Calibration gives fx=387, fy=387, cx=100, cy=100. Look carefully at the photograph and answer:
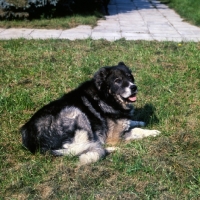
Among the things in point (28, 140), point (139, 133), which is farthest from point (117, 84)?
point (28, 140)

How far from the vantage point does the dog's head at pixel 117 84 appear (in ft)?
16.7

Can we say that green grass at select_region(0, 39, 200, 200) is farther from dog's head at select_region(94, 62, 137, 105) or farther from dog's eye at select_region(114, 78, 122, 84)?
dog's eye at select_region(114, 78, 122, 84)

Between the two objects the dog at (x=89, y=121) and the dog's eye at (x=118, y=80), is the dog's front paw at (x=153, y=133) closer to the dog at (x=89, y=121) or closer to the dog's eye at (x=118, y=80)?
the dog at (x=89, y=121)

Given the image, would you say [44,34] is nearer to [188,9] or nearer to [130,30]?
[130,30]

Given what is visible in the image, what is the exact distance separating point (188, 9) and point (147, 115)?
11.0 metres

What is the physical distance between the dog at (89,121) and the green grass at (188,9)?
8906 mm

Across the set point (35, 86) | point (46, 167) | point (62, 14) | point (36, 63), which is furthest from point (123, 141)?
point (62, 14)

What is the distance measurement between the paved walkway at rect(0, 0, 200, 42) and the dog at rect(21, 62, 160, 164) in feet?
18.4

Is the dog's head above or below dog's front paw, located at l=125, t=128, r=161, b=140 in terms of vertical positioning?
above

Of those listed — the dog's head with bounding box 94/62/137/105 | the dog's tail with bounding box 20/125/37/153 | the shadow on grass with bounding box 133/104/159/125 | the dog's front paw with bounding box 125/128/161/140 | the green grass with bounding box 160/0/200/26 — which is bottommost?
the green grass with bounding box 160/0/200/26

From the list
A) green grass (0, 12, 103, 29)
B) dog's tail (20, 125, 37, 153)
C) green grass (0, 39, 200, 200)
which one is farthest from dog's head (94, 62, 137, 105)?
green grass (0, 12, 103, 29)

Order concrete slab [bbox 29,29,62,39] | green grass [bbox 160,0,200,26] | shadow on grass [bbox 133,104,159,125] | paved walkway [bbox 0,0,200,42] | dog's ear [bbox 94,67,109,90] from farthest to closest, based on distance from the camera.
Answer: green grass [bbox 160,0,200,26] → paved walkway [bbox 0,0,200,42] → concrete slab [bbox 29,29,62,39] → shadow on grass [bbox 133,104,159,125] → dog's ear [bbox 94,67,109,90]

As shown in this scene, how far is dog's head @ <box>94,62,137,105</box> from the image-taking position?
200 inches

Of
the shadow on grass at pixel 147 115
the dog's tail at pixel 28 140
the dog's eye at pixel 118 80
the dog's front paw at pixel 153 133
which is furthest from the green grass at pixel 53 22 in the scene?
the dog's tail at pixel 28 140
